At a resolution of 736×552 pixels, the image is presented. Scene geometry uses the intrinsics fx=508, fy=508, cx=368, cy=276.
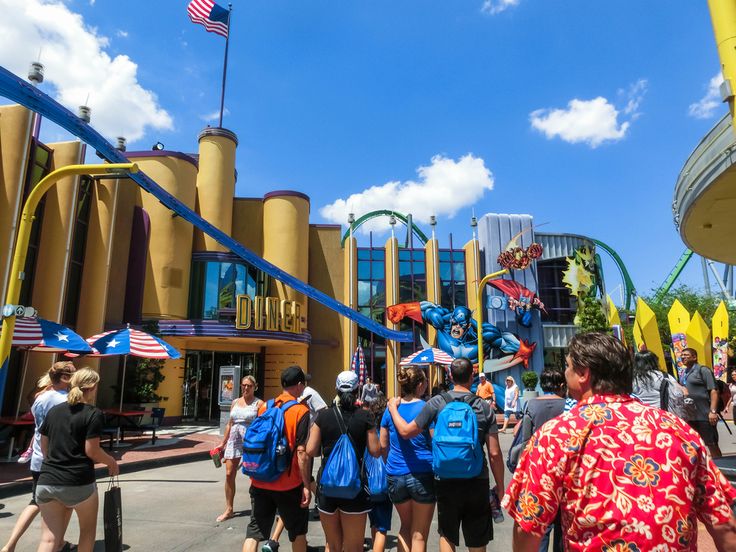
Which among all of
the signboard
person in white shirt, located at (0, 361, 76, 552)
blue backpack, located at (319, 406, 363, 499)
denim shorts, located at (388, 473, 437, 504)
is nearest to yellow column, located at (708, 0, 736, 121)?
denim shorts, located at (388, 473, 437, 504)

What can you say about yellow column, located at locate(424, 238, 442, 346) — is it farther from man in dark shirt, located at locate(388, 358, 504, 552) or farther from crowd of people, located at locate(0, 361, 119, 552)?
crowd of people, located at locate(0, 361, 119, 552)

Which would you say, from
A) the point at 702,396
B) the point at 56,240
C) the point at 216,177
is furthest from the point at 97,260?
the point at 702,396

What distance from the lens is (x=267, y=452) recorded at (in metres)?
4.11

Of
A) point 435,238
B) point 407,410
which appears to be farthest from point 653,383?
point 435,238

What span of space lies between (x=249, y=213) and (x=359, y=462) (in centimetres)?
2303

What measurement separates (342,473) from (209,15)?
27.1m

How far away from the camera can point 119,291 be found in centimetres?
2023

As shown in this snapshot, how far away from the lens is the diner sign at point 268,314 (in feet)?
68.3

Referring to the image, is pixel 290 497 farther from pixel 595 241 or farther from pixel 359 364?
pixel 595 241

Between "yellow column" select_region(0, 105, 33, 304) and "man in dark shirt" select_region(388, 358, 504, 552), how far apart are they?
13.2 metres

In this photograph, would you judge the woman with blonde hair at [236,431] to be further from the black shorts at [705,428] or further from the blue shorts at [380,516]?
the black shorts at [705,428]

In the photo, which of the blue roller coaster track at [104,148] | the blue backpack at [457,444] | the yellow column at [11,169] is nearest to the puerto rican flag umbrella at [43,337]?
the yellow column at [11,169]

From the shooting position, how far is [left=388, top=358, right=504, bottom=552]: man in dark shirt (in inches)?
151

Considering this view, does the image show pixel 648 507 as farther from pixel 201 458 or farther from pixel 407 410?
pixel 201 458
